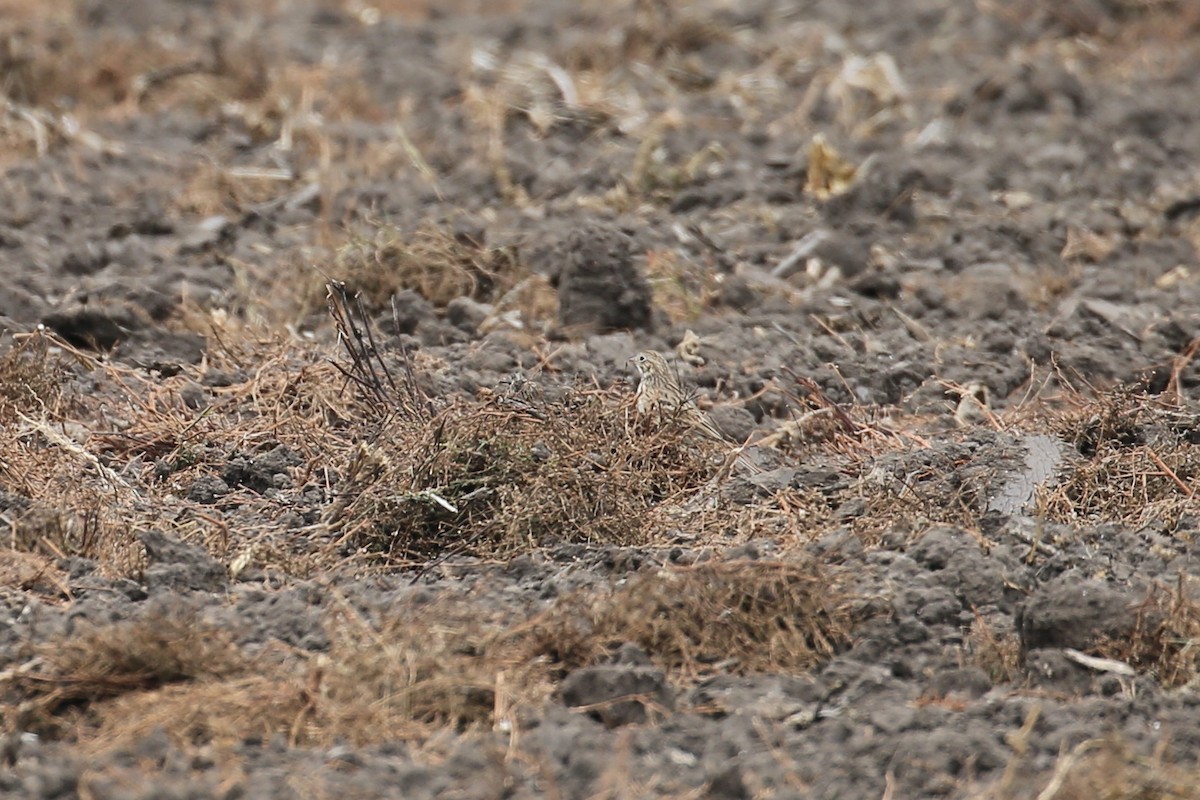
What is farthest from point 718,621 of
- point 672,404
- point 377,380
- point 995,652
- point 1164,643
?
point 377,380

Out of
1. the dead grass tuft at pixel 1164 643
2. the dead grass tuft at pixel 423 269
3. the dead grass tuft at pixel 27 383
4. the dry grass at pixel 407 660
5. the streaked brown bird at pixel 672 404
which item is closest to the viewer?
the dry grass at pixel 407 660

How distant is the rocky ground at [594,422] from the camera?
322 cm

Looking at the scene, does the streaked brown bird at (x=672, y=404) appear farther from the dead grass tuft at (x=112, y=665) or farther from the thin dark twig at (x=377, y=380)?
the dead grass tuft at (x=112, y=665)

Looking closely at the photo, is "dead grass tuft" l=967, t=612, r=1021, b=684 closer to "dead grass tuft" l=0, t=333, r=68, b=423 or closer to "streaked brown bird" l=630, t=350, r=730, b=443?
"streaked brown bird" l=630, t=350, r=730, b=443

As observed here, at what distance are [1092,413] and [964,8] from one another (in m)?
4.86

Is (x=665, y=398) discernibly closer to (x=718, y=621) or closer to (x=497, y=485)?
(x=497, y=485)

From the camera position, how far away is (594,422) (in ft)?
14.2

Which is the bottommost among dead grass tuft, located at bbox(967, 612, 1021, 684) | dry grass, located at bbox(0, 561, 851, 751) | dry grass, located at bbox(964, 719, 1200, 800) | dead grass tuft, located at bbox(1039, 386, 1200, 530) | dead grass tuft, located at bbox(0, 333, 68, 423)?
dead grass tuft, located at bbox(0, 333, 68, 423)

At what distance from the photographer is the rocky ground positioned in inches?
127

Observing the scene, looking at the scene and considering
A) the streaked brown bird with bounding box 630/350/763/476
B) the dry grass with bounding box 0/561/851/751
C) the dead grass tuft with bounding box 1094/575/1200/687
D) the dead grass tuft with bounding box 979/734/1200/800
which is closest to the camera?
the dead grass tuft with bounding box 979/734/1200/800

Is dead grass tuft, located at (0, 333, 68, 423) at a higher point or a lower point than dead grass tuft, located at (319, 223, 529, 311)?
higher

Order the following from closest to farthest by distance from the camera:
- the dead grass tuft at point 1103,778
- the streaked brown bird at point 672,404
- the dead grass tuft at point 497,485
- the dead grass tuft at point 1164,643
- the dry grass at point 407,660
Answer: the dead grass tuft at point 1103,778 < the dry grass at point 407,660 < the dead grass tuft at point 1164,643 < the dead grass tuft at point 497,485 < the streaked brown bird at point 672,404

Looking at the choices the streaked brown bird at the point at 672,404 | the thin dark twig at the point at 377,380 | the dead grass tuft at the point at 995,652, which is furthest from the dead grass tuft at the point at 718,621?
the thin dark twig at the point at 377,380

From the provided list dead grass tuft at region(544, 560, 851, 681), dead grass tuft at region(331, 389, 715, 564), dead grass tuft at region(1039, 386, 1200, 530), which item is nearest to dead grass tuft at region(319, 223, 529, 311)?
dead grass tuft at region(331, 389, 715, 564)
